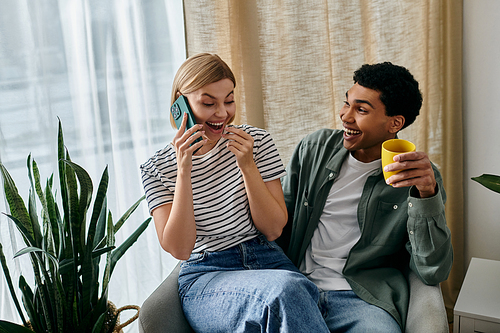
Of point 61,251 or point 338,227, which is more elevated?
point 61,251

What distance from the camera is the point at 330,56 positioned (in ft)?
6.55

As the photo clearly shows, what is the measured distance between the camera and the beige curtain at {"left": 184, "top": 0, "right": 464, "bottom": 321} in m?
1.89

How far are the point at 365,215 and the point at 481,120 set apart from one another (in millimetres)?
868

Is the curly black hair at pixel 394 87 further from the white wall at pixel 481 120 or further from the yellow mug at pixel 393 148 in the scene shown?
the white wall at pixel 481 120

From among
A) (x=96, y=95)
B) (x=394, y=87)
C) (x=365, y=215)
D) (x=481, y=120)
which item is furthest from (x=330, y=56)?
(x=96, y=95)

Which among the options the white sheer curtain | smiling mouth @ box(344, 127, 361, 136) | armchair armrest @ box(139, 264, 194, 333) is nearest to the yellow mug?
smiling mouth @ box(344, 127, 361, 136)

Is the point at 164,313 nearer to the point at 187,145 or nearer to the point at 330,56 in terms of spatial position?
the point at 187,145

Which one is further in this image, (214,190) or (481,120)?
(481,120)

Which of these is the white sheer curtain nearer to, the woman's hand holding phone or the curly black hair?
the woman's hand holding phone

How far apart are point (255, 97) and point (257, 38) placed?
11.5 inches

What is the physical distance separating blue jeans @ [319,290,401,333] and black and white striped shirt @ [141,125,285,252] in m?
0.35

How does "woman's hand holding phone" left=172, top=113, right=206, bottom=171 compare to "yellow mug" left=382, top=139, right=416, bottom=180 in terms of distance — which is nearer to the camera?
"yellow mug" left=382, top=139, right=416, bottom=180

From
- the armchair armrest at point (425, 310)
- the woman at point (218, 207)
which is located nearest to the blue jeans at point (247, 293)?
the woman at point (218, 207)

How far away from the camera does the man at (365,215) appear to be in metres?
1.32
